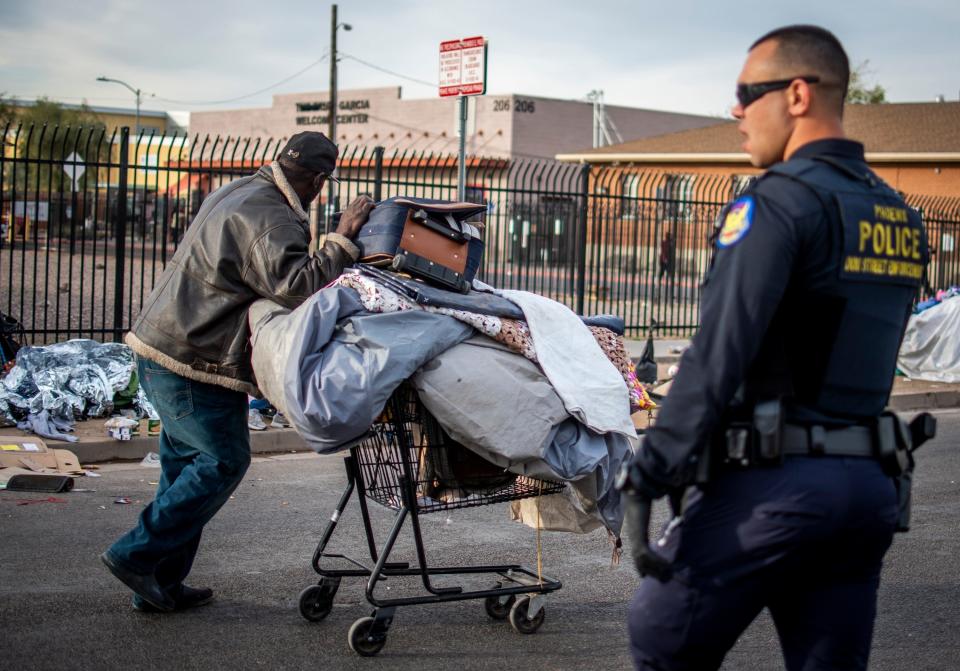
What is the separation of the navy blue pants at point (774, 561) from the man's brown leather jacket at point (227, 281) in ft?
7.52

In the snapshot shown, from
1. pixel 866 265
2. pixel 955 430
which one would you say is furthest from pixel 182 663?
pixel 955 430

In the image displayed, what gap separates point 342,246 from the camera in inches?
174

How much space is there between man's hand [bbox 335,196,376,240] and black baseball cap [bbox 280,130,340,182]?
0.31 metres

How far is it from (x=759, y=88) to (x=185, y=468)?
300 cm

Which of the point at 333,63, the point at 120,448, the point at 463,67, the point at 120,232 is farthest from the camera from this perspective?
the point at 333,63

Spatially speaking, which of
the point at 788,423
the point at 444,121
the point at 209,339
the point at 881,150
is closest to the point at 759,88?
the point at 788,423

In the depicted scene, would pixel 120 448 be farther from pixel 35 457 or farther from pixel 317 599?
pixel 317 599

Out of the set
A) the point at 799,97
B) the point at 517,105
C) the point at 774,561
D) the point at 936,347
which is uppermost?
the point at 517,105

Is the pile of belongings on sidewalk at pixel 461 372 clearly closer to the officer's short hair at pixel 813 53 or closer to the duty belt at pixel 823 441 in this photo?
the duty belt at pixel 823 441

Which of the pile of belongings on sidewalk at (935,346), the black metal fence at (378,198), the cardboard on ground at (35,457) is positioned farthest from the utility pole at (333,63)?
the cardboard on ground at (35,457)

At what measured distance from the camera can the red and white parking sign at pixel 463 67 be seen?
980cm

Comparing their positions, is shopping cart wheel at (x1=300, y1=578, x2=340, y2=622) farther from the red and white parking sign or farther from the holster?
the red and white parking sign

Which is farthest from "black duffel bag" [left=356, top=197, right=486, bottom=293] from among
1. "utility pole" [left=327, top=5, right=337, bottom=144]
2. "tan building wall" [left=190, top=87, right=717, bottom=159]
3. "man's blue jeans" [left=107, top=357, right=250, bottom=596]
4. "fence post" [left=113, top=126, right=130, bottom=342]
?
"tan building wall" [left=190, top=87, right=717, bottom=159]

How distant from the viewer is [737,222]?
8.04 feet
